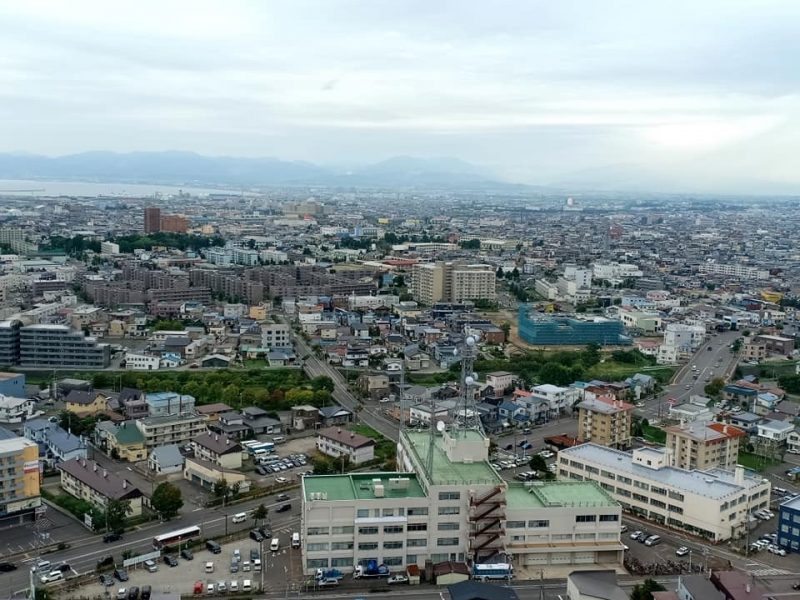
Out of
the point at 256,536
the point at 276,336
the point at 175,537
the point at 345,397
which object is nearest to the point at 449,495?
the point at 256,536

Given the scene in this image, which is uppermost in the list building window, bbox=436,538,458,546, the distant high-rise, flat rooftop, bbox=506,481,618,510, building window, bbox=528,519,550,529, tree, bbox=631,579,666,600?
the distant high-rise

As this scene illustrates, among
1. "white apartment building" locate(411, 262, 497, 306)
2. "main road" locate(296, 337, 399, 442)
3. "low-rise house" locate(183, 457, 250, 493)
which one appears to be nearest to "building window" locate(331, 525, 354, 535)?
"low-rise house" locate(183, 457, 250, 493)

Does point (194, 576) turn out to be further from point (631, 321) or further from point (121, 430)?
point (631, 321)

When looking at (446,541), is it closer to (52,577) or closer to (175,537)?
(175,537)

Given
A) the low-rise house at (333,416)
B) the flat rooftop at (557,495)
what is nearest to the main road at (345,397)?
A: the low-rise house at (333,416)


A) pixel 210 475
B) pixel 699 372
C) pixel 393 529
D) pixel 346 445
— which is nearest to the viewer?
pixel 393 529

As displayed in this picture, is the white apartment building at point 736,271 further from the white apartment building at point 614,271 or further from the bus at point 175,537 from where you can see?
the bus at point 175,537

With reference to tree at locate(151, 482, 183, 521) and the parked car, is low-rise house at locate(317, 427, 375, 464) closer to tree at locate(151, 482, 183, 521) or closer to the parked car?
the parked car

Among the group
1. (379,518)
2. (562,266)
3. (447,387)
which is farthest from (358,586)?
(562,266)

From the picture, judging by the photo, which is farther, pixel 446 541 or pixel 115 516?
pixel 115 516
